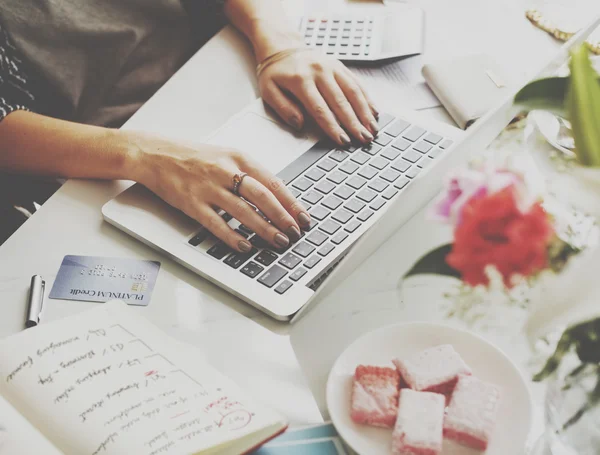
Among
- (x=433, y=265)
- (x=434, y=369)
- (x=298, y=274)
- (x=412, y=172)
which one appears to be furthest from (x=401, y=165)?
(x=433, y=265)

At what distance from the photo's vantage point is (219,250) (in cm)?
71

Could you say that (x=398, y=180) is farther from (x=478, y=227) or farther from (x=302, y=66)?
(x=478, y=227)

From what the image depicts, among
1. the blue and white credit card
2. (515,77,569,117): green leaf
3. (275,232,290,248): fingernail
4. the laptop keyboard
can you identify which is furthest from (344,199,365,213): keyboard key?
(515,77,569,117): green leaf

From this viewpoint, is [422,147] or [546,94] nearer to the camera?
[546,94]

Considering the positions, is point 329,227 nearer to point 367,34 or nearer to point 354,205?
point 354,205

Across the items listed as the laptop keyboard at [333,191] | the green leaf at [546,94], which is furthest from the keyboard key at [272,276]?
the green leaf at [546,94]

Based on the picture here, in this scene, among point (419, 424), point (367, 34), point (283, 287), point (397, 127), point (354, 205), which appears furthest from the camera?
point (367, 34)

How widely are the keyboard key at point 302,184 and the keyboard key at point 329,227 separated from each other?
0.07 meters

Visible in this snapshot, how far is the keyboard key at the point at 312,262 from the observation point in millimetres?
688

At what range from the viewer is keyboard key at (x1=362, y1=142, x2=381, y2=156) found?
2.77 ft

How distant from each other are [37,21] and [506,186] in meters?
0.79

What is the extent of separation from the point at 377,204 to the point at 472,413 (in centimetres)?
31

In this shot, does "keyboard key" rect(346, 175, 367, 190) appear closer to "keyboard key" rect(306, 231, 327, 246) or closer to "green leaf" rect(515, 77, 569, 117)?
"keyboard key" rect(306, 231, 327, 246)

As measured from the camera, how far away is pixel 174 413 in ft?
1.77
